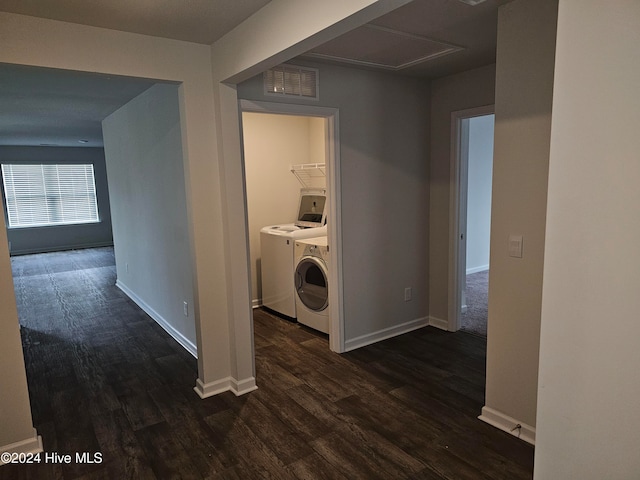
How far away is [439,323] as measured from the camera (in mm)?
4152

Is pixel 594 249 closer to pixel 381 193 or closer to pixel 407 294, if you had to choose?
pixel 381 193

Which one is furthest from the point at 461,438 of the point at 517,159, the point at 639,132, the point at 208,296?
the point at 639,132

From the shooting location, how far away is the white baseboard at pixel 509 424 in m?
2.36

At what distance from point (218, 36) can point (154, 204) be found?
2.11 m

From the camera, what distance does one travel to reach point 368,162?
3613 millimetres

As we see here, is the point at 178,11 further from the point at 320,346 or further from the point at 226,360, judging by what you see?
the point at 320,346

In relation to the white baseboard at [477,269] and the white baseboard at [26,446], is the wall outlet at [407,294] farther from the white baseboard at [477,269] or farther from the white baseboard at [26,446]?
the white baseboard at [26,446]

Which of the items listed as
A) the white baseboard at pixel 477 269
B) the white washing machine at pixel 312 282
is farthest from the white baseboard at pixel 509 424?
the white baseboard at pixel 477 269

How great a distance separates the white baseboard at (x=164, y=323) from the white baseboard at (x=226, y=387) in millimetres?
538

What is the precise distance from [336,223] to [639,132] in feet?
8.64

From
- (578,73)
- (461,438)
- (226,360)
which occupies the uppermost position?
(578,73)

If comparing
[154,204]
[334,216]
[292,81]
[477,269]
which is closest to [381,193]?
[334,216]

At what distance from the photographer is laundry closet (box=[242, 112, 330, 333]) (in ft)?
15.9

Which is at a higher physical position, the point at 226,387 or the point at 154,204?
the point at 154,204
